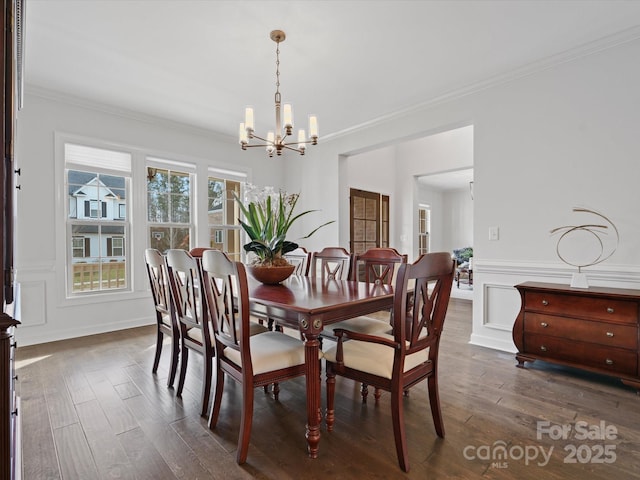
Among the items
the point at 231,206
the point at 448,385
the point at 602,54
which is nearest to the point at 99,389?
the point at 448,385

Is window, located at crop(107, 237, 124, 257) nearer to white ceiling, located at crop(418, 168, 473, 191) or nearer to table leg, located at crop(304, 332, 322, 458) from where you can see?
table leg, located at crop(304, 332, 322, 458)

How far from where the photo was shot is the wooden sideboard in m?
2.34

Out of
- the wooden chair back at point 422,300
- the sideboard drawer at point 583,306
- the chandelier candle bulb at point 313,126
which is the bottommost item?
the sideboard drawer at point 583,306

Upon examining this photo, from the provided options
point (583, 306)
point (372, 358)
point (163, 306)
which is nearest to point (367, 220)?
point (583, 306)

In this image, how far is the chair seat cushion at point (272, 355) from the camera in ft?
5.50

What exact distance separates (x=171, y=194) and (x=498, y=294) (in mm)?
4182

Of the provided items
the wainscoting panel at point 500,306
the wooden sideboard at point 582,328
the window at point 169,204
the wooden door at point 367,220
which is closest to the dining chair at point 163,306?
the window at point 169,204

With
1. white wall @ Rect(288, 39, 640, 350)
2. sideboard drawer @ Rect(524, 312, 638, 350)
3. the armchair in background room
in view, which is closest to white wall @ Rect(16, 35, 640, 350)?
white wall @ Rect(288, 39, 640, 350)

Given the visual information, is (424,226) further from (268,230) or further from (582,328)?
(268,230)

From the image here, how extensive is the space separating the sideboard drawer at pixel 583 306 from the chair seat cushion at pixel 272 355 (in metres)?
2.03

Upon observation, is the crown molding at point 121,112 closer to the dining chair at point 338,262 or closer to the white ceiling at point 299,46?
the white ceiling at point 299,46

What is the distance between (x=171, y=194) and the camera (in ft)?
14.9

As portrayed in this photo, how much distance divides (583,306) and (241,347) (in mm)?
2563

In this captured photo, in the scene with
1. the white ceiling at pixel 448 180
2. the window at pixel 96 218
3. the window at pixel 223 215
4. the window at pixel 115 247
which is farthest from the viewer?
the white ceiling at pixel 448 180
